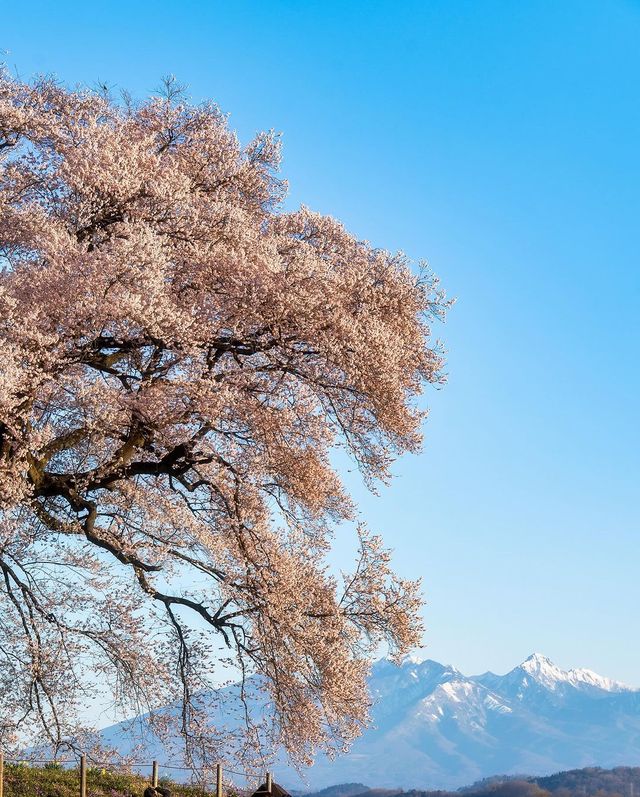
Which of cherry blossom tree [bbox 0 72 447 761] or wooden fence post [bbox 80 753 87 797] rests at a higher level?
cherry blossom tree [bbox 0 72 447 761]

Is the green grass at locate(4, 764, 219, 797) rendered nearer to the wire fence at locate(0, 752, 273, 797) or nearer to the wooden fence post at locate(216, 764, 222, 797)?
the wire fence at locate(0, 752, 273, 797)

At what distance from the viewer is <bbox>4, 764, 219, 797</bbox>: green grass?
2386 centimetres

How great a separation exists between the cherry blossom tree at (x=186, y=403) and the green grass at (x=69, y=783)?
3.29ft

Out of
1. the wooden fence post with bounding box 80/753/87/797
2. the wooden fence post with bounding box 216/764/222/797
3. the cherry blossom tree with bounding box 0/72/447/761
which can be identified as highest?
the cherry blossom tree with bounding box 0/72/447/761

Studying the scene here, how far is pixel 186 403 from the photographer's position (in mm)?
20141

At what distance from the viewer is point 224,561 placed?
866 inches

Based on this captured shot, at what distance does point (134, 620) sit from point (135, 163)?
34.5 feet

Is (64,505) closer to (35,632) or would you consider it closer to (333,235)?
(35,632)

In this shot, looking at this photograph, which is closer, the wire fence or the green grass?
the wire fence

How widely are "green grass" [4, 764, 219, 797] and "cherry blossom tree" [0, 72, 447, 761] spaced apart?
39.5 inches

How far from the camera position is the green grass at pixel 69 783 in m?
23.9

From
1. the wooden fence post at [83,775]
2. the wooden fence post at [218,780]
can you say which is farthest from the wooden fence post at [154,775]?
the wooden fence post at [218,780]

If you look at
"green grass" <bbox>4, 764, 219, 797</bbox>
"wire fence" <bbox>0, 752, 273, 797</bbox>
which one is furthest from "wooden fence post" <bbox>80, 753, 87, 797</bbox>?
"green grass" <bbox>4, 764, 219, 797</bbox>

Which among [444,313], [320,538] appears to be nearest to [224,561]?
[320,538]
